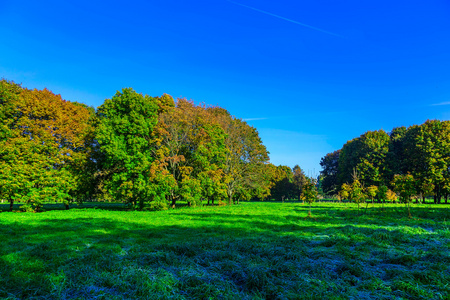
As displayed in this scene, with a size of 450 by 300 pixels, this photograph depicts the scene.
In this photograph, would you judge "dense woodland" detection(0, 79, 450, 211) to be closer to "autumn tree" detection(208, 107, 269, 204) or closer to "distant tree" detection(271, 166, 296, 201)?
"autumn tree" detection(208, 107, 269, 204)

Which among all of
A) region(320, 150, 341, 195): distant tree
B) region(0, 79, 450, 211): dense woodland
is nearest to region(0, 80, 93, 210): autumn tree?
region(0, 79, 450, 211): dense woodland

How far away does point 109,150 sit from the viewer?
25531mm

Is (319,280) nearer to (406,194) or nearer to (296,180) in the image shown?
(406,194)

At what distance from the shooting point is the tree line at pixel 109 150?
24.2 m

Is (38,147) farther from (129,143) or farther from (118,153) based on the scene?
(129,143)

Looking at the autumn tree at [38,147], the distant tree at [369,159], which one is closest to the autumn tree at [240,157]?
the autumn tree at [38,147]

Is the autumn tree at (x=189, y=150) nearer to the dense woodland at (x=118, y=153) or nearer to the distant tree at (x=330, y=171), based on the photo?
the dense woodland at (x=118, y=153)

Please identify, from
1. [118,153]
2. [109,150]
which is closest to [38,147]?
[109,150]

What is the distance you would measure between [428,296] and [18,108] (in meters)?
34.2

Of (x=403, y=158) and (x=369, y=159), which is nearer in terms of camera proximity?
(x=403, y=158)

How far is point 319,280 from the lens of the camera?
5.69 m

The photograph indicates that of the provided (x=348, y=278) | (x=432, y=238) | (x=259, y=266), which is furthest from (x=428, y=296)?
(x=432, y=238)

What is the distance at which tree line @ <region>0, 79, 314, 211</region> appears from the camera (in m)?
24.2

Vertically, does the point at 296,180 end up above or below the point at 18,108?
below
